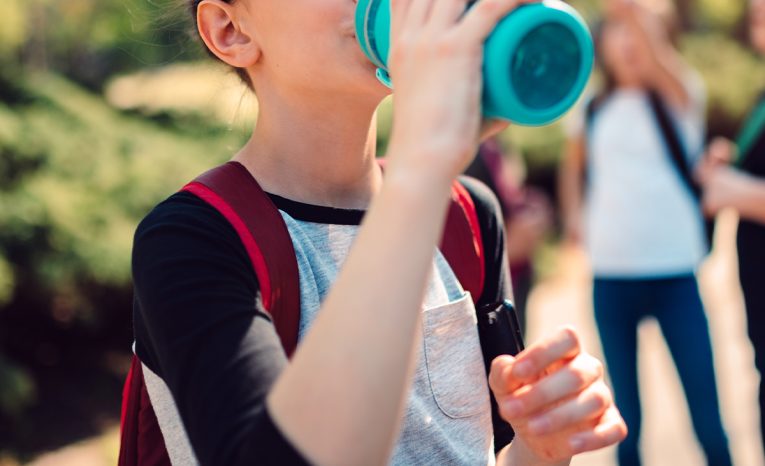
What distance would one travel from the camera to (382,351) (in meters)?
0.92

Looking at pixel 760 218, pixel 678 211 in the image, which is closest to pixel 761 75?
pixel 678 211

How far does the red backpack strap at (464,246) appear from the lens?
4.95 ft

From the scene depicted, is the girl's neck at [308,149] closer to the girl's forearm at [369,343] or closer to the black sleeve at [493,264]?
the black sleeve at [493,264]

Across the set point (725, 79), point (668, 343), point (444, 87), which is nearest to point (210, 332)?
point (444, 87)

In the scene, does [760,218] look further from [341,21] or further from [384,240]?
[384,240]

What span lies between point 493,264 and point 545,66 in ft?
2.15

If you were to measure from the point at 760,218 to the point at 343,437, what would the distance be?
7.63 ft

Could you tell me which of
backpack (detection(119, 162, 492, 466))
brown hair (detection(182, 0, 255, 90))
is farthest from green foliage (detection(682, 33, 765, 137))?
backpack (detection(119, 162, 492, 466))

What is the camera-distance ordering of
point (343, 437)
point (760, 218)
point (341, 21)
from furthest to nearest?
point (760, 218)
point (341, 21)
point (343, 437)

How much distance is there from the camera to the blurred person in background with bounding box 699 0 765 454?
282cm

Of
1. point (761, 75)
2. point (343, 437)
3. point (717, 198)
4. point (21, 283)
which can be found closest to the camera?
point (343, 437)

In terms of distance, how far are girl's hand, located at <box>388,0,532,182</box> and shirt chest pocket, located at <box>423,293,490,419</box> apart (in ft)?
1.62

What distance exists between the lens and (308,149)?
1.48 m

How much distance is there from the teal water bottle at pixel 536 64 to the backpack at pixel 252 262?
1.33ft
